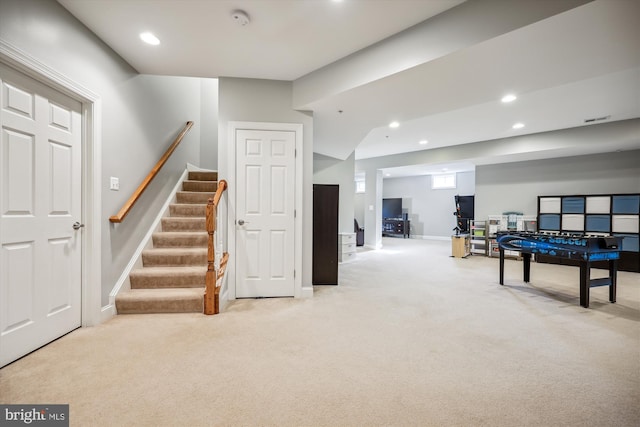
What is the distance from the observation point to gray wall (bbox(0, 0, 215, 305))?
6.61 feet

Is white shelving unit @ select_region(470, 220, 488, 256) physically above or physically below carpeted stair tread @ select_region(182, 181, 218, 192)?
below

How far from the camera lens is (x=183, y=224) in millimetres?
3863

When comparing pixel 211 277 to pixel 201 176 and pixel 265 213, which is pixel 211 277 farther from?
pixel 201 176

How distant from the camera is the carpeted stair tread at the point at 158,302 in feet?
9.24

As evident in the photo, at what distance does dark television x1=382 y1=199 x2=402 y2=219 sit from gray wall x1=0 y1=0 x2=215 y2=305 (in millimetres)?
9272

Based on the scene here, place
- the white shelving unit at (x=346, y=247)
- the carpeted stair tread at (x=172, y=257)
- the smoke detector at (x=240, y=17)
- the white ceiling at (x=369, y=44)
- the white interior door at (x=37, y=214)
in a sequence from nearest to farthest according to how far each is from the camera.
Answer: the white interior door at (x=37, y=214), the white ceiling at (x=369, y=44), the smoke detector at (x=240, y=17), the carpeted stair tread at (x=172, y=257), the white shelving unit at (x=346, y=247)

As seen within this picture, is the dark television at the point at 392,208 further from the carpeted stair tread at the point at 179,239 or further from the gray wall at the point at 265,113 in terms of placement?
the carpeted stair tread at the point at 179,239

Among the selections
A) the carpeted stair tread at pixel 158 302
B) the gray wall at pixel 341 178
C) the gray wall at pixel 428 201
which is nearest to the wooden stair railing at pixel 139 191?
the carpeted stair tread at pixel 158 302

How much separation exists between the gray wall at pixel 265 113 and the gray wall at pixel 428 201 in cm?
861

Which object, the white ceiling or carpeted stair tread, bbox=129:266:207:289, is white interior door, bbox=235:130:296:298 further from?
the white ceiling

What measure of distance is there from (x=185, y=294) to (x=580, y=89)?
562 centimetres

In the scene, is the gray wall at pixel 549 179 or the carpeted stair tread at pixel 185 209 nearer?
the carpeted stair tread at pixel 185 209

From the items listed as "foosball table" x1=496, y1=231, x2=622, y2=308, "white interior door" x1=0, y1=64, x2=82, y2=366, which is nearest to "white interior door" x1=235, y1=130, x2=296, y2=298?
"white interior door" x1=0, y1=64, x2=82, y2=366

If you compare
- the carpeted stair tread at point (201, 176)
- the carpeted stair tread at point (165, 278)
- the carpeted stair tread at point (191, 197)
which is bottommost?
the carpeted stair tread at point (165, 278)
